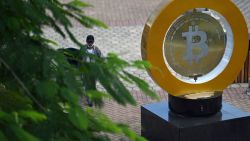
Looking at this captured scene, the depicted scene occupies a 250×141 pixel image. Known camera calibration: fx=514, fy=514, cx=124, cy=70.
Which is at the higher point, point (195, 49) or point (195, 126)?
point (195, 49)

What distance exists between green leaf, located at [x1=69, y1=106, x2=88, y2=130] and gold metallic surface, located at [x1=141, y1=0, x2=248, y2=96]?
15.5 ft

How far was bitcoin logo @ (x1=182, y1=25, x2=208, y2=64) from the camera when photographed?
799 cm

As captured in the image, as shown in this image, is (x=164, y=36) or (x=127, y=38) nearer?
(x=164, y=36)

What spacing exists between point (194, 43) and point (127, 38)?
8.70 m

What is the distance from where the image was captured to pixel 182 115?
8297 millimetres

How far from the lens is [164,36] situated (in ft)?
25.6

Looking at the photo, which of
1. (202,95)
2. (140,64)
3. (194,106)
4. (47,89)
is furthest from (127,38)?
(47,89)

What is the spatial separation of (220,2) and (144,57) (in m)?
1.46

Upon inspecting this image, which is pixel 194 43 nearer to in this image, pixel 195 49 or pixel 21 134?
pixel 195 49

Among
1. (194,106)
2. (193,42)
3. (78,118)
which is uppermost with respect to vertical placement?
(193,42)

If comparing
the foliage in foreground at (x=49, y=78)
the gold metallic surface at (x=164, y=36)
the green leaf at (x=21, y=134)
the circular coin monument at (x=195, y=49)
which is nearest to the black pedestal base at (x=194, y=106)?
the circular coin monument at (x=195, y=49)

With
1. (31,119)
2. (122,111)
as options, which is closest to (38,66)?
(31,119)

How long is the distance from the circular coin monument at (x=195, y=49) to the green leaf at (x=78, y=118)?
493cm

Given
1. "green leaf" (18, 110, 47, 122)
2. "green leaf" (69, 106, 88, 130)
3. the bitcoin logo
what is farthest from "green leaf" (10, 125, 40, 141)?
the bitcoin logo
